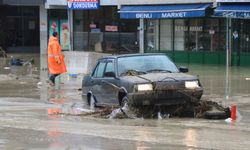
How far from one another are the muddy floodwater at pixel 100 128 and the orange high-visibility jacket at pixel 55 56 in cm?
235

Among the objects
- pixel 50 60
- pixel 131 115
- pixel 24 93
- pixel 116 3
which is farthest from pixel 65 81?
pixel 116 3

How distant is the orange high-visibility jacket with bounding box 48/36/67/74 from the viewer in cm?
1991

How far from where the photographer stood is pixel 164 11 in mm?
33062

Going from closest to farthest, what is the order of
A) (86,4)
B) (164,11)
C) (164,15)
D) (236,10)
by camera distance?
(236,10) < (164,15) < (164,11) < (86,4)

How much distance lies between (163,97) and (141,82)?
569 mm

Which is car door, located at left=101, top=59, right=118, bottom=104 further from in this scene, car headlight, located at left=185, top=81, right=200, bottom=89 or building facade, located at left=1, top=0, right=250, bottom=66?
building facade, located at left=1, top=0, right=250, bottom=66

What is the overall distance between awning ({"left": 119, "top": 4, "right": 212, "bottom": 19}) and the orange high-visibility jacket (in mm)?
13117

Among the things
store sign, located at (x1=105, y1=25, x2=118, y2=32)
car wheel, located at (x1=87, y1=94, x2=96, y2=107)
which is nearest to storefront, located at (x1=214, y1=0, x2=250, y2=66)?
store sign, located at (x1=105, y1=25, x2=118, y2=32)

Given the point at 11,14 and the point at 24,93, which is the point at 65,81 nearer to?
the point at 24,93

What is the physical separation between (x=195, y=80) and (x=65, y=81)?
11030 millimetres

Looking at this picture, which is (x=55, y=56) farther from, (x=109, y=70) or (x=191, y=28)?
(x=191, y=28)

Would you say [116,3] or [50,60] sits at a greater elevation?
[116,3]

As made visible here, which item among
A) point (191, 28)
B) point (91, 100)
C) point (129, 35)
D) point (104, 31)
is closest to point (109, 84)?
point (91, 100)

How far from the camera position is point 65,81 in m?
22.9
